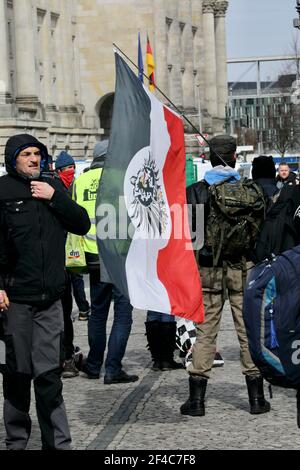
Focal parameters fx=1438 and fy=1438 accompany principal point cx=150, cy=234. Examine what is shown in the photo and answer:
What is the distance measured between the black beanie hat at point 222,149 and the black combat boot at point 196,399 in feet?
5.06

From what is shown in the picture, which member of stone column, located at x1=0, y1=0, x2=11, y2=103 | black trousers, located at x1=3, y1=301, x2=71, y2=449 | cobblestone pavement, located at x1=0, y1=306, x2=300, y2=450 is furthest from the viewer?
stone column, located at x1=0, y1=0, x2=11, y2=103

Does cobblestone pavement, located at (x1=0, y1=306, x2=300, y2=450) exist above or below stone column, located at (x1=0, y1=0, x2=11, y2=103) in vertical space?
below

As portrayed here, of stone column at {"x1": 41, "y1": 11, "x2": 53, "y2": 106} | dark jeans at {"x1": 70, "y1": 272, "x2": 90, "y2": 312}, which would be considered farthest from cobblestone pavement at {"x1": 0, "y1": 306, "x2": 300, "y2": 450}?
stone column at {"x1": 41, "y1": 11, "x2": 53, "y2": 106}

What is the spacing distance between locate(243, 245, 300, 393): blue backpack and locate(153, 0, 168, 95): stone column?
68.7 m

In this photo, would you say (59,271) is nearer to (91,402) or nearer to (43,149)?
(43,149)

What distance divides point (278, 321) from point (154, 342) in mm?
5235

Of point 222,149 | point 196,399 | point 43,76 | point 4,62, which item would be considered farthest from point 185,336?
point 43,76

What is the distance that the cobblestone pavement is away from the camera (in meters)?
8.91

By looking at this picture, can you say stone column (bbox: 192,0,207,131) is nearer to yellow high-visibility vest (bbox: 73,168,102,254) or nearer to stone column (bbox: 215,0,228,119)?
stone column (bbox: 215,0,228,119)

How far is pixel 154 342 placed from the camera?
12406mm

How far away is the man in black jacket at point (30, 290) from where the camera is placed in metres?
8.23

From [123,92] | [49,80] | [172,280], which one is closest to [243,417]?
[172,280]

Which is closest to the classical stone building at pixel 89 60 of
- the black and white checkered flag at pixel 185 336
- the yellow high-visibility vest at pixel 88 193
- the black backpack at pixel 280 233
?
the black and white checkered flag at pixel 185 336

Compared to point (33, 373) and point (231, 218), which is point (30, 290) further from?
point (231, 218)
